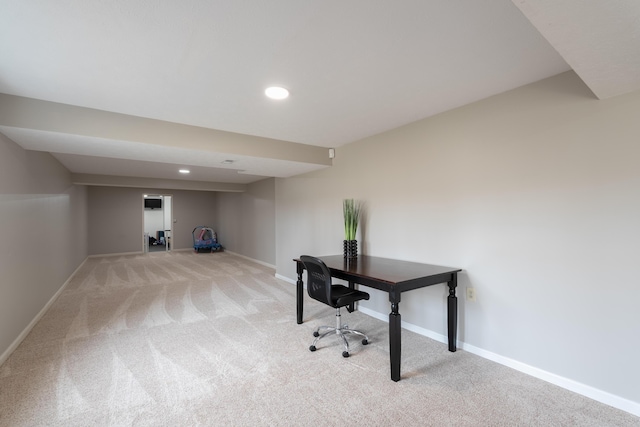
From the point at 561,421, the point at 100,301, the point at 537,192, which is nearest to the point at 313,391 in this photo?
the point at 561,421

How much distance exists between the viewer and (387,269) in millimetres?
2777

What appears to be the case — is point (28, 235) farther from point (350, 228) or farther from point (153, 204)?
point (153, 204)

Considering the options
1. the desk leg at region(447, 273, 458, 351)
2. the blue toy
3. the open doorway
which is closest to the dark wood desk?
the desk leg at region(447, 273, 458, 351)

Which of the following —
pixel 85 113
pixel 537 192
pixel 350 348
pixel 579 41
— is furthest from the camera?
pixel 350 348

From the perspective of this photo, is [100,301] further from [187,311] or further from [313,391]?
[313,391]

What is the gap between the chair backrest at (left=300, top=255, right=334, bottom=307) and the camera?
2676 millimetres

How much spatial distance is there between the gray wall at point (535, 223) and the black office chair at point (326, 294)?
76 cm

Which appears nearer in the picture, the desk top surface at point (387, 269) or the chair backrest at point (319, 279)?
the desk top surface at point (387, 269)

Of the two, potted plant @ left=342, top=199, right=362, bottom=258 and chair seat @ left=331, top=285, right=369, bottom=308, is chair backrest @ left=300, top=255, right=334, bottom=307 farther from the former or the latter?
potted plant @ left=342, top=199, right=362, bottom=258

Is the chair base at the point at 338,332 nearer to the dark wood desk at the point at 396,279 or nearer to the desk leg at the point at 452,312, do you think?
the dark wood desk at the point at 396,279

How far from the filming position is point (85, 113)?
257 centimetres

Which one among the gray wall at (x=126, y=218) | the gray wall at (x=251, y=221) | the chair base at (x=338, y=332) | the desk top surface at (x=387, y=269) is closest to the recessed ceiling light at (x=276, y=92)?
the desk top surface at (x=387, y=269)

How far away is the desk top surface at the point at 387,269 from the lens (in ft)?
8.04

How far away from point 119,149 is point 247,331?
239cm
